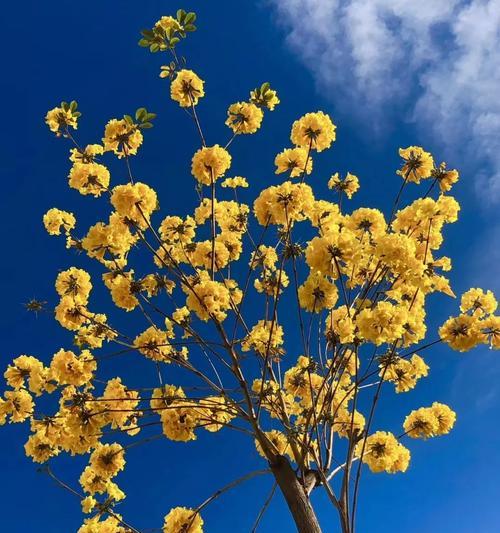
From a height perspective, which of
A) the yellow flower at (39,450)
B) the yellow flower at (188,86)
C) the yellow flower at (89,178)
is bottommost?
the yellow flower at (39,450)

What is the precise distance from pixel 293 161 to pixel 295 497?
3699mm

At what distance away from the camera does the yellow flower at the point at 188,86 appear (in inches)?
226

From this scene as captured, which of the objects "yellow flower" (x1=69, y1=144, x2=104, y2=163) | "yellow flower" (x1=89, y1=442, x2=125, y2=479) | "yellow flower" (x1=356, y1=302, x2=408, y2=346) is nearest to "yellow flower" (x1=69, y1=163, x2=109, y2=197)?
"yellow flower" (x1=69, y1=144, x2=104, y2=163)

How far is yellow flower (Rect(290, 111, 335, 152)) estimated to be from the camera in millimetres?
5684

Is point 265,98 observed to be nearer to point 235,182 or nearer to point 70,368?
point 235,182

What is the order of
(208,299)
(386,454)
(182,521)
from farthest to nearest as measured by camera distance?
(386,454)
(208,299)
(182,521)

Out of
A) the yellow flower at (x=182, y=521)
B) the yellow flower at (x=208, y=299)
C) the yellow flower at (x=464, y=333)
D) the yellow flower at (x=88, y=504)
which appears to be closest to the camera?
the yellow flower at (x=464, y=333)

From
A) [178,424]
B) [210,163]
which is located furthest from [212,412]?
[210,163]

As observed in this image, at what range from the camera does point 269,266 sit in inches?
284

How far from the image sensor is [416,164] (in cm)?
553

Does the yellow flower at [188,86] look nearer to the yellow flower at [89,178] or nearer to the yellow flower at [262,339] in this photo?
the yellow flower at [89,178]

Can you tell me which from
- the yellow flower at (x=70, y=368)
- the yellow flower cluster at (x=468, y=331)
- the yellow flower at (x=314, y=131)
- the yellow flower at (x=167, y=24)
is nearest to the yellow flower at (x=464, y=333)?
the yellow flower cluster at (x=468, y=331)

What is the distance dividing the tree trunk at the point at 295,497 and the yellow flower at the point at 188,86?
417cm

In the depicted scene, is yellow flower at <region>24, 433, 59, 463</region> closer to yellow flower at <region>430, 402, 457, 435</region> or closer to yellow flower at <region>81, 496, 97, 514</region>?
yellow flower at <region>81, 496, 97, 514</region>
